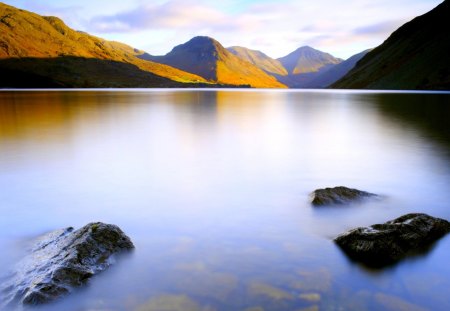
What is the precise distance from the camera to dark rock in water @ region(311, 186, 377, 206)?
12.4m

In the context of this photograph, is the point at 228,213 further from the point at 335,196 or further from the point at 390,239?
the point at 390,239

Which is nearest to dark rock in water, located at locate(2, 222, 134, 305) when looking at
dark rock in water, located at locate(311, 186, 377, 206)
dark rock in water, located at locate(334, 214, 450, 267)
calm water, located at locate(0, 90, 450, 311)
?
calm water, located at locate(0, 90, 450, 311)

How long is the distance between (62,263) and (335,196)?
864 centimetres

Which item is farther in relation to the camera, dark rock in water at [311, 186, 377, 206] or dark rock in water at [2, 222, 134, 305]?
dark rock in water at [311, 186, 377, 206]

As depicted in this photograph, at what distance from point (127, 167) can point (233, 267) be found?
1224 centimetres

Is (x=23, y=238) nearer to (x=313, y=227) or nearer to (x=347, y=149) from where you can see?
(x=313, y=227)

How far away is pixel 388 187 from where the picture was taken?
15164 mm

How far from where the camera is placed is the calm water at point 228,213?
283 inches

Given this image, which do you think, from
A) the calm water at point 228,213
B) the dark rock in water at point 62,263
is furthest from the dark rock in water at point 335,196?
the dark rock in water at point 62,263

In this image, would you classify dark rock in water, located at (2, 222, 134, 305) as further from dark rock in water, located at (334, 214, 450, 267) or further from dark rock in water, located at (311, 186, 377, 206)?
dark rock in water, located at (311, 186, 377, 206)

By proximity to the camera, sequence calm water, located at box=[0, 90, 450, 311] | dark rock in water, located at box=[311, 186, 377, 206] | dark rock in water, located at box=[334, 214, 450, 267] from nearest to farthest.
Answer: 1. calm water, located at box=[0, 90, 450, 311]
2. dark rock in water, located at box=[334, 214, 450, 267]
3. dark rock in water, located at box=[311, 186, 377, 206]

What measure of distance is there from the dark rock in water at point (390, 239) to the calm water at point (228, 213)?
0.28 metres

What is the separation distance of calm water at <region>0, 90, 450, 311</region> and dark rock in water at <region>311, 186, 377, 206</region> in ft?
1.72

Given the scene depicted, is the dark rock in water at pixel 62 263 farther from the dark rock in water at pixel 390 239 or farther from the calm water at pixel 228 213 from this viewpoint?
the dark rock in water at pixel 390 239
